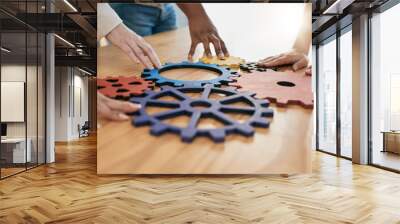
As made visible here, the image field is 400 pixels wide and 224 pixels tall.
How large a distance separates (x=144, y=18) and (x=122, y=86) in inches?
47.6

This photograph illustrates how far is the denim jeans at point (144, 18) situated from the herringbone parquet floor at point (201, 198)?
8.13 feet

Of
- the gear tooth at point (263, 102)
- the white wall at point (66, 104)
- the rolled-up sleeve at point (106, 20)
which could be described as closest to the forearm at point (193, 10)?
the rolled-up sleeve at point (106, 20)

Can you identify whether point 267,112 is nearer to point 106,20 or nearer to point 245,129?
point 245,129

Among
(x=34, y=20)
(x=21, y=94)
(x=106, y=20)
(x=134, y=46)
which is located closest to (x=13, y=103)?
(x=21, y=94)

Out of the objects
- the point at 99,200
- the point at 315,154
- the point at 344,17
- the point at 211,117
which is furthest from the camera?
the point at 315,154

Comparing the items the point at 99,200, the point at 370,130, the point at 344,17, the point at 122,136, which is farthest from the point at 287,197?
the point at 344,17

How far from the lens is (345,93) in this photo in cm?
898

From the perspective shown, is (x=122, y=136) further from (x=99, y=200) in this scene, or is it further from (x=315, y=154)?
(x=315, y=154)

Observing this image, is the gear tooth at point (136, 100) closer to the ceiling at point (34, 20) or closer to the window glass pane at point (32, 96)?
the ceiling at point (34, 20)

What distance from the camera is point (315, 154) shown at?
32.3 ft

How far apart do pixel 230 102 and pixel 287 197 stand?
2008 mm

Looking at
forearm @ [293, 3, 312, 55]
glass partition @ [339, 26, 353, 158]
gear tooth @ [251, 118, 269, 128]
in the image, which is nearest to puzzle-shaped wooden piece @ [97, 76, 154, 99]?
gear tooth @ [251, 118, 269, 128]

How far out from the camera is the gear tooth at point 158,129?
616 cm

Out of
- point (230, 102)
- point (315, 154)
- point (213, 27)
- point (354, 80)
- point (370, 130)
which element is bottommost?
point (315, 154)
